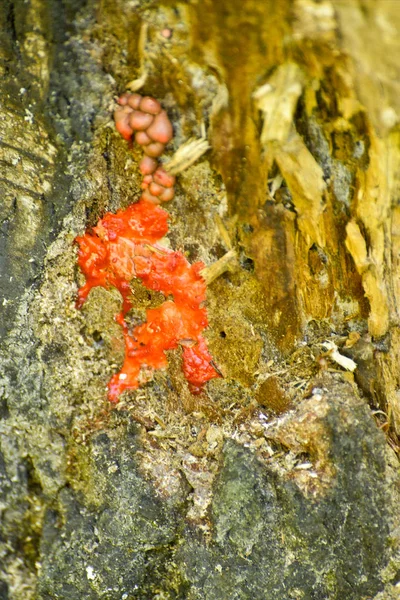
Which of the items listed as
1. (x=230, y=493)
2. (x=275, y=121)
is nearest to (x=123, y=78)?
(x=275, y=121)

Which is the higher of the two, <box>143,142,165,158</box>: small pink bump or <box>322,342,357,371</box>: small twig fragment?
<box>143,142,165,158</box>: small pink bump

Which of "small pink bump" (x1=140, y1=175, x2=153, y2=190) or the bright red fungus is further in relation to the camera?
the bright red fungus

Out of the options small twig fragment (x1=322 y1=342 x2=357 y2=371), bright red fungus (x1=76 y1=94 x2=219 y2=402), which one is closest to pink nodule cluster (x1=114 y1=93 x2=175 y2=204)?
bright red fungus (x1=76 y1=94 x2=219 y2=402)

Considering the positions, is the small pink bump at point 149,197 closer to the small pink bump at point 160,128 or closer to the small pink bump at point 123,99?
the small pink bump at point 160,128

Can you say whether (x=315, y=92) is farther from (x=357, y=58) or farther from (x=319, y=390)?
(x=319, y=390)

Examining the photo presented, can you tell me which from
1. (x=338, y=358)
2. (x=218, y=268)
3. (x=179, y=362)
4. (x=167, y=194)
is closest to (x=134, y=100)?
(x=167, y=194)

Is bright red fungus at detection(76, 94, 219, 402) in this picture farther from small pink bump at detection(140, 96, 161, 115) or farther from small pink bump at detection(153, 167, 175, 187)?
small pink bump at detection(140, 96, 161, 115)

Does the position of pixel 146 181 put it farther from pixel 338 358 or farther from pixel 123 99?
pixel 338 358
